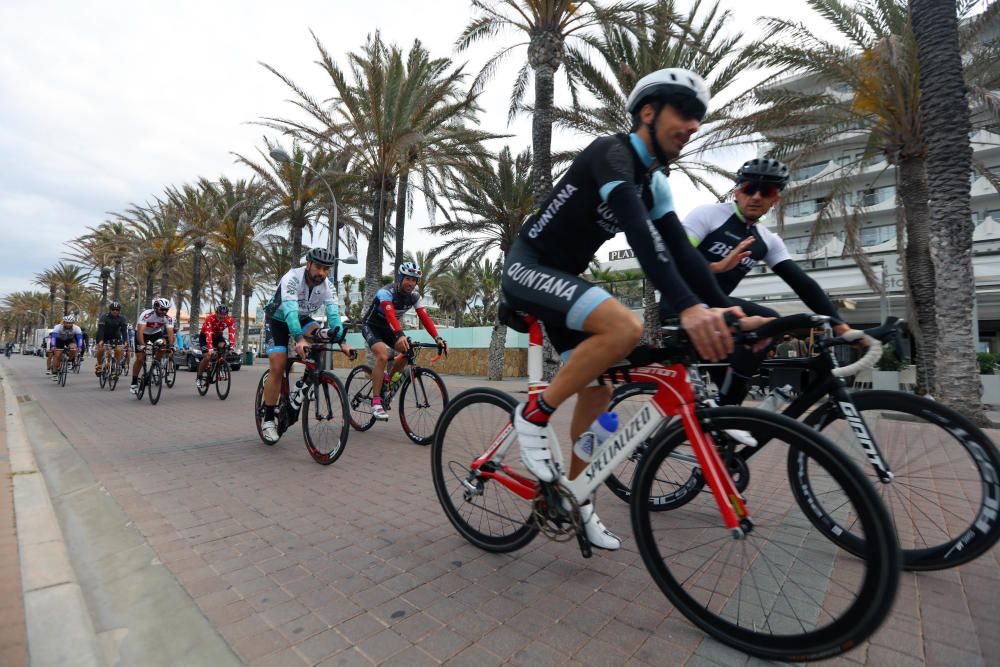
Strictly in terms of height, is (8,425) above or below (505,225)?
below

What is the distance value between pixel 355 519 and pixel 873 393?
2869 mm

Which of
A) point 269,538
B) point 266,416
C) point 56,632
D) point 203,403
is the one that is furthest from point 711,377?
point 203,403

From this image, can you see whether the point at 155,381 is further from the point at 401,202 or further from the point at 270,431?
the point at 401,202

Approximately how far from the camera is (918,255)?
453 inches

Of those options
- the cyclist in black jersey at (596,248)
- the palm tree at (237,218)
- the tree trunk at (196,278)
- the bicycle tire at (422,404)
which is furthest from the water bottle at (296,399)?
the tree trunk at (196,278)

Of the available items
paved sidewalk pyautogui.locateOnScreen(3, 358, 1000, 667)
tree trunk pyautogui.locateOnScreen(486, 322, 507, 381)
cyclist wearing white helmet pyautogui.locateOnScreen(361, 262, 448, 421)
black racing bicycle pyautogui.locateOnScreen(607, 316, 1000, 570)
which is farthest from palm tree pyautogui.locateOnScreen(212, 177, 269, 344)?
black racing bicycle pyautogui.locateOnScreen(607, 316, 1000, 570)

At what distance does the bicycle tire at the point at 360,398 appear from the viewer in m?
5.92

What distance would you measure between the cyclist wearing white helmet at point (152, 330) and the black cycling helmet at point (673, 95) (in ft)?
33.3

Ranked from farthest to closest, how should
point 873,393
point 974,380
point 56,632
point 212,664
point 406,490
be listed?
point 974,380, point 406,490, point 873,393, point 56,632, point 212,664

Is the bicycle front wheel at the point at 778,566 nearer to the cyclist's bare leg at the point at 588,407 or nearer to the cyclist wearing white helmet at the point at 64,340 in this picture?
the cyclist's bare leg at the point at 588,407

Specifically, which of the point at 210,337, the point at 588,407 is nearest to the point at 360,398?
the point at 588,407

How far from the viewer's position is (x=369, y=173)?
55.9 feet

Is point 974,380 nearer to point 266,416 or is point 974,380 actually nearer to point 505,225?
point 266,416

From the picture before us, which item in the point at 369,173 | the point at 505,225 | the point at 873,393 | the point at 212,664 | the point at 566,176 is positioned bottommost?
the point at 212,664
